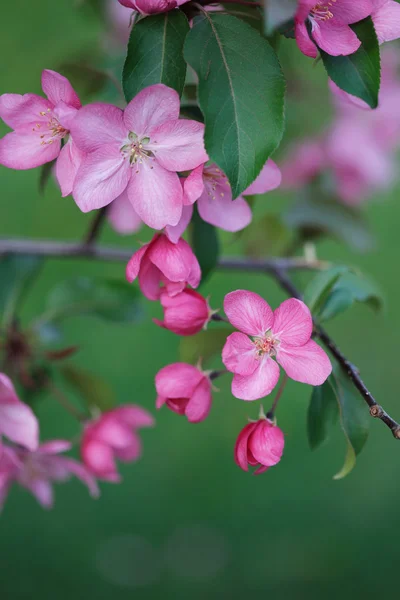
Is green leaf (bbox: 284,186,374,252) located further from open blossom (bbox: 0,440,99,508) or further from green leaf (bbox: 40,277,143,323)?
open blossom (bbox: 0,440,99,508)

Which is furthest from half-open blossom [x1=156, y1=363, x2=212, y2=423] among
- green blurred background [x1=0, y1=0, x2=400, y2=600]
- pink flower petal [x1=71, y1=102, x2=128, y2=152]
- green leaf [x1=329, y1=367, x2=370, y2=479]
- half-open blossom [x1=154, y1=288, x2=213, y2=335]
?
green blurred background [x1=0, y1=0, x2=400, y2=600]

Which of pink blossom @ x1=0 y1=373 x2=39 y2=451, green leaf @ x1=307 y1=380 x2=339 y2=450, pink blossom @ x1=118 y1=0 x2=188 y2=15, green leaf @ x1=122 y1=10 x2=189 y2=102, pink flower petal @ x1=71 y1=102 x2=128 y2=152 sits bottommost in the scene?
pink blossom @ x1=0 y1=373 x2=39 y2=451

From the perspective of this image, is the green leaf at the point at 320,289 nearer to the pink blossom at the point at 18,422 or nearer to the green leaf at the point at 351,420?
the green leaf at the point at 351,420

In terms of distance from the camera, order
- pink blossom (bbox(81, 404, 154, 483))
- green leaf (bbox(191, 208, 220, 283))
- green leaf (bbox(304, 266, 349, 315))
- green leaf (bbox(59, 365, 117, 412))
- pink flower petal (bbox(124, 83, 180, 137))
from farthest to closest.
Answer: green leaf (bbox(59, 365, 117, 412))
pink blossom (bbox(81, 404, 154, 483))
green leaf (bbox(191, 208, 220, 283))
green leaf (bbox(304, 266, 349, 315))
pink flower petal (bbox(124, 83, 180, 137))

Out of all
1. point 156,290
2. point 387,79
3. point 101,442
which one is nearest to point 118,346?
point 387,79

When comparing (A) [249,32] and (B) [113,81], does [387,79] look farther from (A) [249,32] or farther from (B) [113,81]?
(A) [249,32]

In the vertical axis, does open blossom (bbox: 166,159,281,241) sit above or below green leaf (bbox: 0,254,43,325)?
above

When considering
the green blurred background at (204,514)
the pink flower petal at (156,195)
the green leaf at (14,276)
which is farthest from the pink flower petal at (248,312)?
the green blurred background at (204,514)
